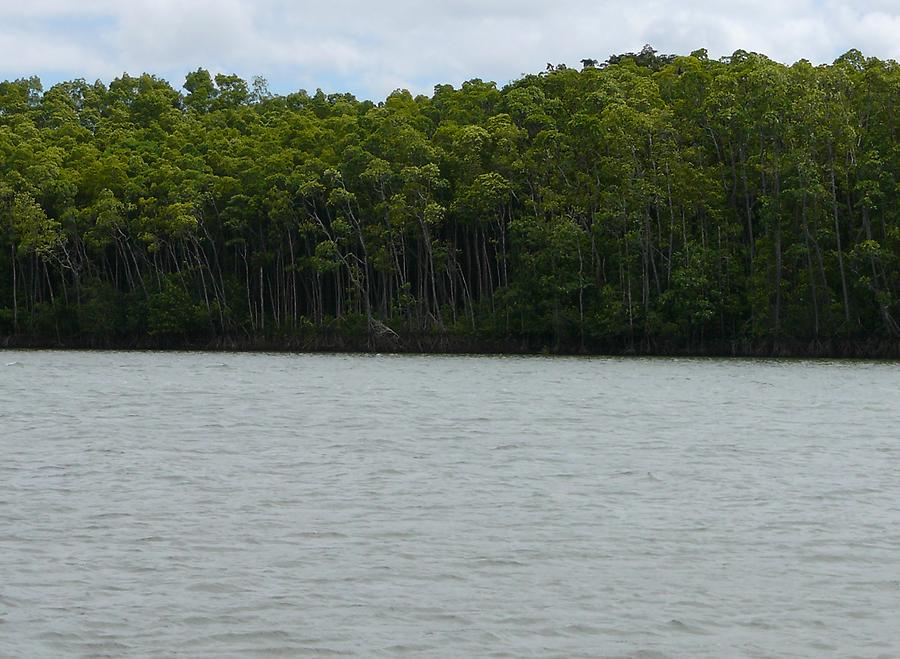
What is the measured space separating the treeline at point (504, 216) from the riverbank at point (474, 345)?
28cm

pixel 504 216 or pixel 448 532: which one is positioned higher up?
pixel 504 216

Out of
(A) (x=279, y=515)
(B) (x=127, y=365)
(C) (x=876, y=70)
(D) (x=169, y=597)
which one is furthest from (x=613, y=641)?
(C) (x=876, y=70)

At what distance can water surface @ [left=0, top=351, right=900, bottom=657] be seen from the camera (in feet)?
29.7

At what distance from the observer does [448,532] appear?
40.7 feet

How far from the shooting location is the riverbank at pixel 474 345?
51969 millimetres

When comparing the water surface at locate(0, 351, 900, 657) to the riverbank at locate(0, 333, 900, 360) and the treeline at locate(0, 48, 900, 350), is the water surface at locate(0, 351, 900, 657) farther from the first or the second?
the treeline at locate(0, 48, 900, 350)

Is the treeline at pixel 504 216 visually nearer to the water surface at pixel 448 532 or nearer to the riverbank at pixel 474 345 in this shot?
the riverbank at pixel 474 345

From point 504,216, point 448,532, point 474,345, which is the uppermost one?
point 504,216

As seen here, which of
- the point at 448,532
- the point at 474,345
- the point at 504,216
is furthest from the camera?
the point at 504,216

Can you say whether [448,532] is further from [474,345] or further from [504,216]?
[504,216]

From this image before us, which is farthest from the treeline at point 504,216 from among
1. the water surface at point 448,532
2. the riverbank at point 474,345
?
the water surface at point 448,532

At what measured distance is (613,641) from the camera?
8836 millimetres

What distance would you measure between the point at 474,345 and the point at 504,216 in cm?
824

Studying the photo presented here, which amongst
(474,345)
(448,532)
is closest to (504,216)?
(474,345)
